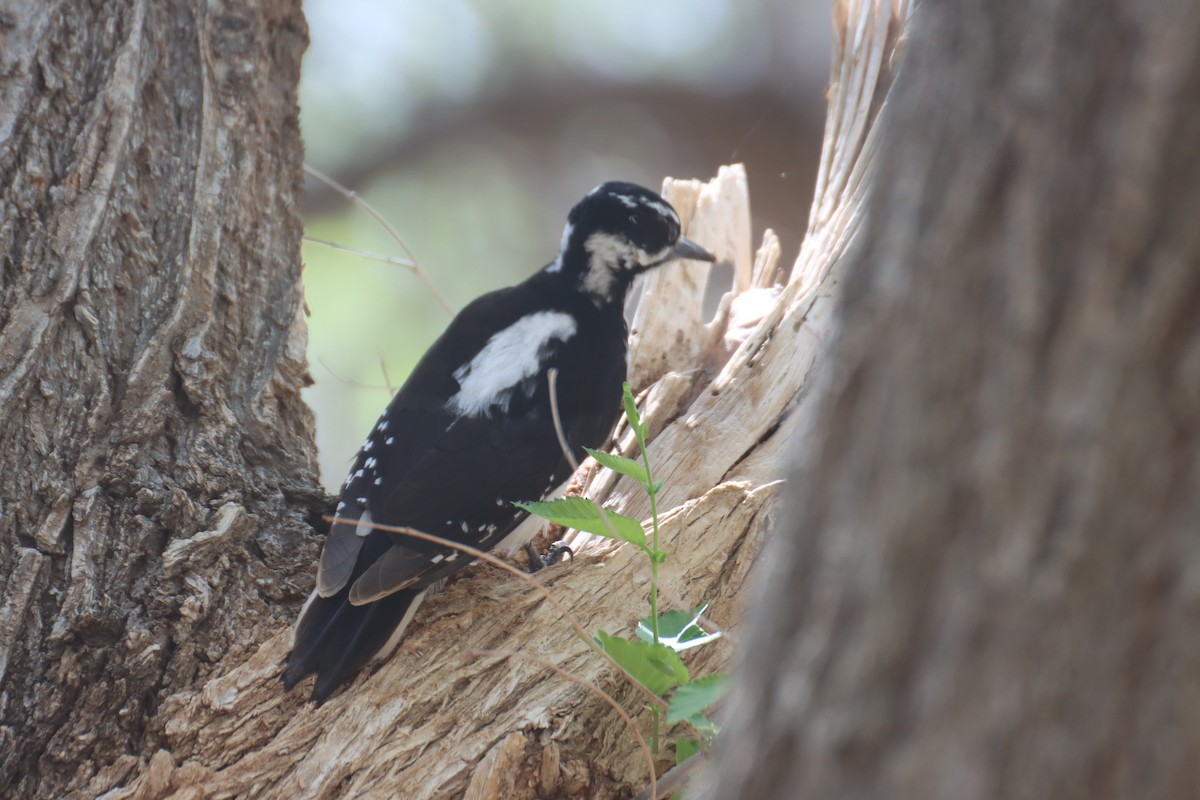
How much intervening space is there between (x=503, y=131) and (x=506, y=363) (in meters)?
3.07

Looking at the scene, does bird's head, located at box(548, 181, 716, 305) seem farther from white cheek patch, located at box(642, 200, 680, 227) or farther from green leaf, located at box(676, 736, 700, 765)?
green leaf, located at box(676, 736, 700, 765)

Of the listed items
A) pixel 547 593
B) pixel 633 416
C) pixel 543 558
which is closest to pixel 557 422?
pixel 633 416

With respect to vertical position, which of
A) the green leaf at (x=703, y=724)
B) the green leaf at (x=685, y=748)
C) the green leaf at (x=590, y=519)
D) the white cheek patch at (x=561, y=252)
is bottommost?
the green leaf at (x=685, y=748)

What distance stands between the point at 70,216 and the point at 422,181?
3.41 metres

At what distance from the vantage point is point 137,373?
7.48 ft

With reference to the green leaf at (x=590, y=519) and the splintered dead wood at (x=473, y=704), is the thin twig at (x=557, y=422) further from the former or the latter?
the splintered dead wood at (x=473, y=704)

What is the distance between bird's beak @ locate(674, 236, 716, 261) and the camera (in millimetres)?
3238

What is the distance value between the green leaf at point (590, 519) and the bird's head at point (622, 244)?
1.62 meters

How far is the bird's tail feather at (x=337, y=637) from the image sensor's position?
2.03 metres

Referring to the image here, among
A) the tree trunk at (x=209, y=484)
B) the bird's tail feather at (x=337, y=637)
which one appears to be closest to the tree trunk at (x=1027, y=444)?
the tree trunk at (x=209, y=484)

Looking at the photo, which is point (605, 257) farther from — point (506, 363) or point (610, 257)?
point (506, 363)

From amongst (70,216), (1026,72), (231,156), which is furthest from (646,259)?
(1026,72)

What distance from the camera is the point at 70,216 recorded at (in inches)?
90.4

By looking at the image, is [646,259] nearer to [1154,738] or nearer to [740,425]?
[740,425]
